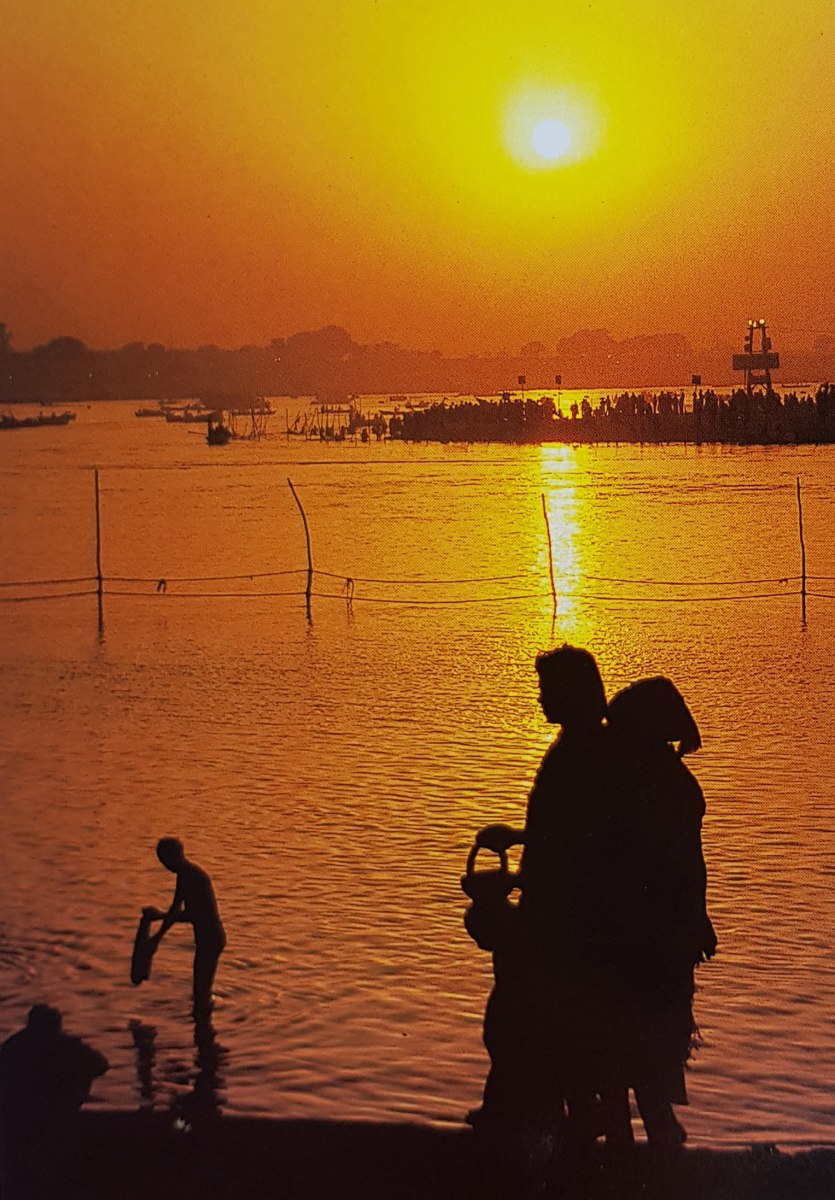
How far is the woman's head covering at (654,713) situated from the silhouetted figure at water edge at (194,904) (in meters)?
2.02

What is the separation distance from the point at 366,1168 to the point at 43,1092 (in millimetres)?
817

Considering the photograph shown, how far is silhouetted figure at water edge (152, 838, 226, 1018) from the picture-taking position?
5.69 metres

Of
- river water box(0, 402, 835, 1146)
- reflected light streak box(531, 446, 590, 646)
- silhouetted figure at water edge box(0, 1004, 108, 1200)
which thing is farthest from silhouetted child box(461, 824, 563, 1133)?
reflected light streak box(531, 446, 590, 646)

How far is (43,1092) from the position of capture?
4.39m

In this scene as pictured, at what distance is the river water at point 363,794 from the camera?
21.7 feet

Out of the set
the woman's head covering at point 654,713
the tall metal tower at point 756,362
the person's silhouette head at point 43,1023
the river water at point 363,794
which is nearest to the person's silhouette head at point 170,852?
the river water at point 363,794

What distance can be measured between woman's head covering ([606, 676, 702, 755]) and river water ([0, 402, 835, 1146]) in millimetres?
2159

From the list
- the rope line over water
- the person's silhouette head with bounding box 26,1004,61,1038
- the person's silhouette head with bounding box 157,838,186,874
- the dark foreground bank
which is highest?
the rope line over water

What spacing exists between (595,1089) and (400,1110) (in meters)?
1.93

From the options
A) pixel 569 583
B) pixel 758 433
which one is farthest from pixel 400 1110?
pixel 758 433

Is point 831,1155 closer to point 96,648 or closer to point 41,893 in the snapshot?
point 41,893

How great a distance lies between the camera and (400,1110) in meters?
5.96

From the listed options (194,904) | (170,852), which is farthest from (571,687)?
(194,904)

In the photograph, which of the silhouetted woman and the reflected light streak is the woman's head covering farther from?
the reflected light streak
